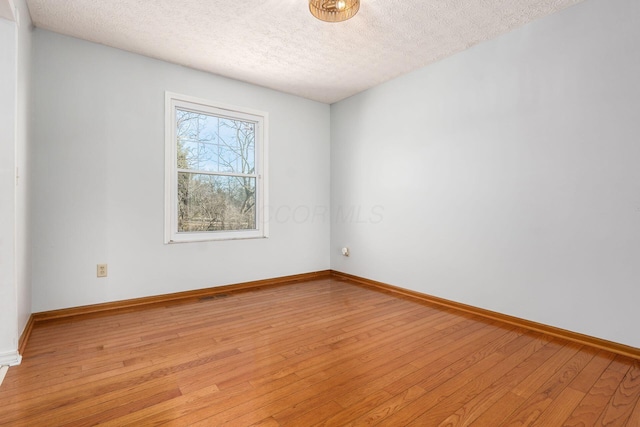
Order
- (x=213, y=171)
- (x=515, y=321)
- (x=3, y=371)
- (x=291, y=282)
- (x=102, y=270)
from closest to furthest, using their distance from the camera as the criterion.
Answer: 1. (x=3, y=371)
2. (x=515, y=321)
3. (x=102, y=270)
4. (x=213, y=171)
5. (x=291, y=282)

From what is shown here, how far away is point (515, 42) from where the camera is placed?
2.57 m

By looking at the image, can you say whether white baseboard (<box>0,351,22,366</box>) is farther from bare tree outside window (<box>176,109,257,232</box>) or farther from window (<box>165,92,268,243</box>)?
bare tree outside window (<box>176,109,257,232</box>)

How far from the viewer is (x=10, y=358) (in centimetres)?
183

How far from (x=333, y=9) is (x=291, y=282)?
119 inches

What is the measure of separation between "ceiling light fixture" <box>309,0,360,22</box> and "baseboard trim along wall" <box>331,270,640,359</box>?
2.67 meters

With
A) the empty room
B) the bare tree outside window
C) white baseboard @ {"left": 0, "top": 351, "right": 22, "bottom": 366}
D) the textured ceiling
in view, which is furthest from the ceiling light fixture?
white baseboard @ {"left": 0, "top": 351, "right": 22, "bottom": 366}

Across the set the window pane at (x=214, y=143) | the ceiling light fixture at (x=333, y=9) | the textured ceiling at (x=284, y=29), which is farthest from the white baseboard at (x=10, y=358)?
the ceiling light fixture at (x=333, y=9)

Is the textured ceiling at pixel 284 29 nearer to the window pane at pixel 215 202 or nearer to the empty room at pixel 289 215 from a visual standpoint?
the empty room at pixel 289 215

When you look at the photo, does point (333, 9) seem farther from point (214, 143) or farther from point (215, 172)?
point (215, 172)

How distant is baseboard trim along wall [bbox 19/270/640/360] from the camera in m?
2.14

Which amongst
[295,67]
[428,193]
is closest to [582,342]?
[428,193]

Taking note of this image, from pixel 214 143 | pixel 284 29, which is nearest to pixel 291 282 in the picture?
pixel 214 143

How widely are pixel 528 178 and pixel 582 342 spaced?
124 centimetres

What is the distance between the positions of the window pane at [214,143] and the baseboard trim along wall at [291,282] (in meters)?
1.37
